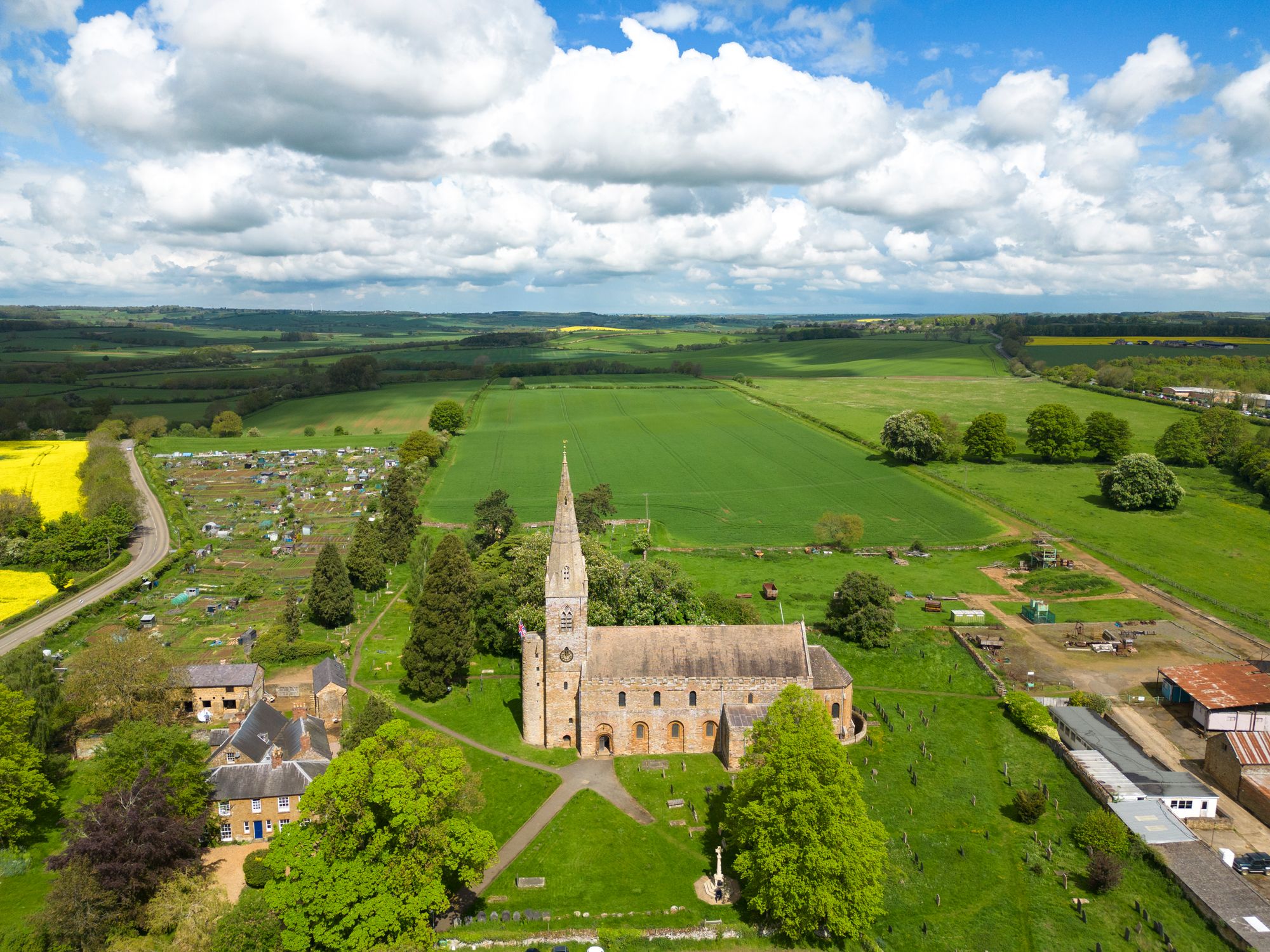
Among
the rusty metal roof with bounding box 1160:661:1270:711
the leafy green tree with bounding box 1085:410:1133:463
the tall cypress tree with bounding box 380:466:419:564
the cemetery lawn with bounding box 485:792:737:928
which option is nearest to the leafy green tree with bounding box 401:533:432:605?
the tall cypress tree with bounding box 380:466:419:564

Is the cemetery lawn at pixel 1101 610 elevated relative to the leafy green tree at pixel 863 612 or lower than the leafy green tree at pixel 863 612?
lower

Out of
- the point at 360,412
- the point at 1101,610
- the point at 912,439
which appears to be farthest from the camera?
the point at 360,412

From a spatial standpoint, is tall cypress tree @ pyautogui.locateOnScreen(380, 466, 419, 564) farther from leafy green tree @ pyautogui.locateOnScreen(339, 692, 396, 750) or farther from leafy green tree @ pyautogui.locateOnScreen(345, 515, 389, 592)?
leafy green tree @ pyautogui.locateOnScreen(339, 692, 396, 750)

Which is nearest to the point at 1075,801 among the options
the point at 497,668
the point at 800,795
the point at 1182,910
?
the point at 1182,910

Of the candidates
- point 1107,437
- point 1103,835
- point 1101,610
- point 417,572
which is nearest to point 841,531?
point 1101,610

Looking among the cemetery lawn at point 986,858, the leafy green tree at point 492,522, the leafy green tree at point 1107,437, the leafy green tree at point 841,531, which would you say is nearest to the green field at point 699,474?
the leafy green tree at point 841,531

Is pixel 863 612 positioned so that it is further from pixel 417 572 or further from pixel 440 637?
pixel 417 572

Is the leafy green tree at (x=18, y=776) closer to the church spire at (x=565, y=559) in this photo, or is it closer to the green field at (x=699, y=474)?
the church spire at (x=565, y=559)
